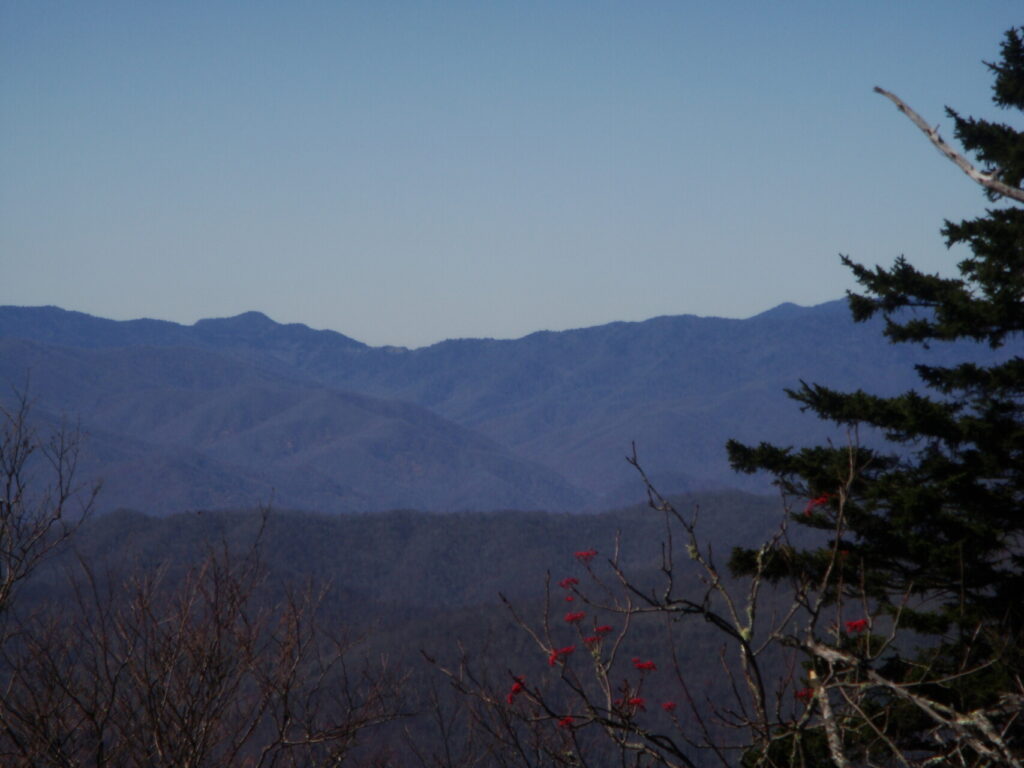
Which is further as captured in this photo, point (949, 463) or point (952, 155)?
point (949, 463)

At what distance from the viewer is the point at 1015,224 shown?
42.8ft

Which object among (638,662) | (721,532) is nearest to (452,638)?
(721,532)

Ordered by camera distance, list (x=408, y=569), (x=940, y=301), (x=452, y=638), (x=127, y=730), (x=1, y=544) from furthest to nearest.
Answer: (x=408, y=569)
(x=452, y=638)
(x=940, y=301)
(x=1, y=544)
(x=127, y=730)

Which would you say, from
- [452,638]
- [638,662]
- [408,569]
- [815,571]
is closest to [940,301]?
[815,571]

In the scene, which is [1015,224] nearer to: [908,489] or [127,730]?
[908,489]

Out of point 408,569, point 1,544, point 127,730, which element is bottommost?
point 408,569

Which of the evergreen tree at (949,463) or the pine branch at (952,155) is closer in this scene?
the pine branch at (952,155)

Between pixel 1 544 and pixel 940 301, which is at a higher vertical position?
pixel 940 301

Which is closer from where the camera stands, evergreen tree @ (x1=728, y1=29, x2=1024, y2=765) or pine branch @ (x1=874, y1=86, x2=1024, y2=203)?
pine branch @ (x1=874, y1=86, x2=1024, y2=203)

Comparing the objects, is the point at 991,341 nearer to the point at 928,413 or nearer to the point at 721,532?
the point at 928,413

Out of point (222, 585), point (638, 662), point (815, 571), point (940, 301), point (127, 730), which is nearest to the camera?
point (638, 662)

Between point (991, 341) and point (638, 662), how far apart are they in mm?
8374

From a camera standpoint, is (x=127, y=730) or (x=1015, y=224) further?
(x=1015, y=224)

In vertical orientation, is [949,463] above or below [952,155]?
below
